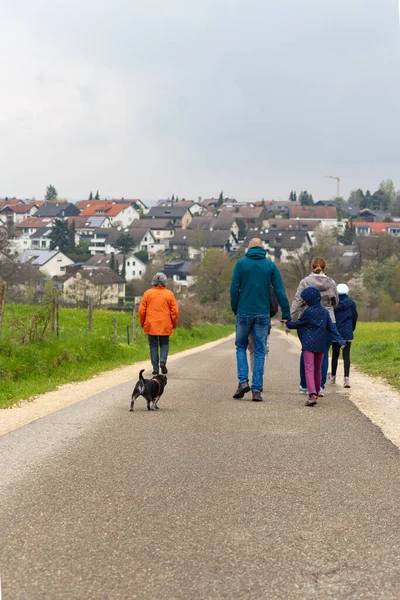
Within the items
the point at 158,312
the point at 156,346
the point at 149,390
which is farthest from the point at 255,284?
the point at 156,346

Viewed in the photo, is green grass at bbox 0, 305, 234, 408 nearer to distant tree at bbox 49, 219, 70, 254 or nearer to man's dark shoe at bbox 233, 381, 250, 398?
man's dark shoe at bbox 233, 381, 250, 398

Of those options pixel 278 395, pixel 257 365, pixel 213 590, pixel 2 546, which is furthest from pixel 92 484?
pixel 278 395

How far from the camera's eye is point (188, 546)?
4875mm

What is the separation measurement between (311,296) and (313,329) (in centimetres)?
48

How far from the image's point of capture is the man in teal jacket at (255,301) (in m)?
11.8

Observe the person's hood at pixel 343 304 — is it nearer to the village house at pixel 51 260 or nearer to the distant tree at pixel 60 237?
the village house at pixel 51 260

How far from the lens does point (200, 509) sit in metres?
5.68

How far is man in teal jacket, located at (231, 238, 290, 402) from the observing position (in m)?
11.8

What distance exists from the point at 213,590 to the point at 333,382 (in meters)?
11.6

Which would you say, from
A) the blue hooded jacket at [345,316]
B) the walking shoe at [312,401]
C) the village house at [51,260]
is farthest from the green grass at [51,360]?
the village house at [51,260]

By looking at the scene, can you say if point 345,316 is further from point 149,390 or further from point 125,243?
point 125,243

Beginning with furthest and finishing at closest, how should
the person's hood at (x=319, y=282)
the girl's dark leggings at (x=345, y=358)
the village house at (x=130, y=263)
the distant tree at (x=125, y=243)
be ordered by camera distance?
the distant tree at (x=125, y=243) < the village house at (x=130, y=263) < the girl's dark leggings at (x=345, y=358) < the person's hood at (x=319, y=282)

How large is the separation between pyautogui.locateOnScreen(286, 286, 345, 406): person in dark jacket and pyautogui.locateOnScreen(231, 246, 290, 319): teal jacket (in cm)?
33

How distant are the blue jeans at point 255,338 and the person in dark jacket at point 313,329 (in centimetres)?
41
